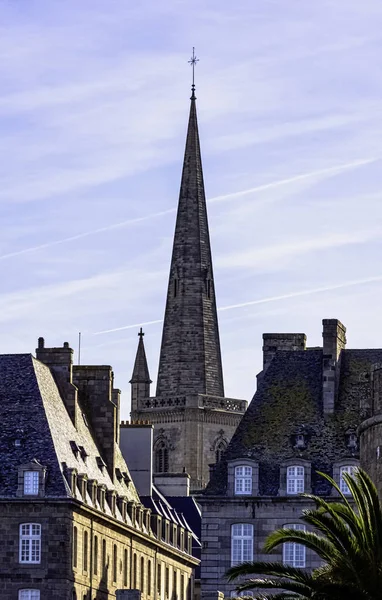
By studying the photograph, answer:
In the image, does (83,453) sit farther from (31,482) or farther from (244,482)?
(244,482)

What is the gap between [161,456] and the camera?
197m

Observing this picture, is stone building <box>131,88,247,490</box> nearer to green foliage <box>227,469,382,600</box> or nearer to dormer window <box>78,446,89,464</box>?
dormer window <box>78,446,89,464</box>

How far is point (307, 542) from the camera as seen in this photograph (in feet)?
192

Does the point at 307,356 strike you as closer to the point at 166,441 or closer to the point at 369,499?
the point at 369,499

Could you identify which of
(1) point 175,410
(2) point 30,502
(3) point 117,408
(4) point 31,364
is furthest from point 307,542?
(1) point 175,410

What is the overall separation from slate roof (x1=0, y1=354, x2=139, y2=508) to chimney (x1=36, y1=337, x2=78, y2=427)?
1.90ft

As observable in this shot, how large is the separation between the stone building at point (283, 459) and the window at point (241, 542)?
4cm

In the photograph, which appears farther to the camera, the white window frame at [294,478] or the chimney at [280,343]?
the chimney at [280,343]

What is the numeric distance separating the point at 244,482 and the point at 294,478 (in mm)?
2254

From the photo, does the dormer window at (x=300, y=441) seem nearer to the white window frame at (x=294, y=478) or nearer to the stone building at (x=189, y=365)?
the white window frame at (x=294, y=478)

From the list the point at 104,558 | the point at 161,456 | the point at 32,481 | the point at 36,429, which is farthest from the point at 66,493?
the point at 161,456

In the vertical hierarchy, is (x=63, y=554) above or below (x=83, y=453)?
below

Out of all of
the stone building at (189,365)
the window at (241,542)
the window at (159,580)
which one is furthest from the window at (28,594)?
the stone building at (189,365)

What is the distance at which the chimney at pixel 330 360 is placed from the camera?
9925 centimetres
